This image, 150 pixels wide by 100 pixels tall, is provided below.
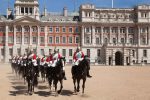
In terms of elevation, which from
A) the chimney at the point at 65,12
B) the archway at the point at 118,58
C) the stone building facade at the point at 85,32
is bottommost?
the archway at the point at 118,58

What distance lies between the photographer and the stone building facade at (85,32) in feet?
302

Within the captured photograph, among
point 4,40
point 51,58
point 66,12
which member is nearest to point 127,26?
point 66,12

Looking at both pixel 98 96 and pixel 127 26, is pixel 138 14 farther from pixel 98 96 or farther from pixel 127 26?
pixel 98 96

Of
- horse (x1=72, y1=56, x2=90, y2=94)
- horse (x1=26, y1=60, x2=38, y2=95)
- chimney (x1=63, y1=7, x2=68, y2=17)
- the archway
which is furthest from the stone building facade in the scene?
horse (x1=26, y1=60, x2=38, y2=95)

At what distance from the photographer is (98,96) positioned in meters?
18.7

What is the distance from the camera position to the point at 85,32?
93875 mm

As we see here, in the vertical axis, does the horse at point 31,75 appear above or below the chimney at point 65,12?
below

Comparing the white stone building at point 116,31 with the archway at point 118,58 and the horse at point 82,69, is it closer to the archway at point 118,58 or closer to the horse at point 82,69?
the archway at point 118,58

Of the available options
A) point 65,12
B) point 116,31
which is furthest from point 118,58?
point 65,12

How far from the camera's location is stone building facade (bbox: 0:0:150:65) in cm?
9206

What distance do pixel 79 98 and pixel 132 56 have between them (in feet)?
251

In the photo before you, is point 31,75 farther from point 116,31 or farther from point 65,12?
point 65,12

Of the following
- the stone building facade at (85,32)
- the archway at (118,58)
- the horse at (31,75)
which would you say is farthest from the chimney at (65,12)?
the horse at (31,75)

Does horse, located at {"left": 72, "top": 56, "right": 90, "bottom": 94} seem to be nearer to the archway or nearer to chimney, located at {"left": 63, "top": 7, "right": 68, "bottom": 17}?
→ the archway
